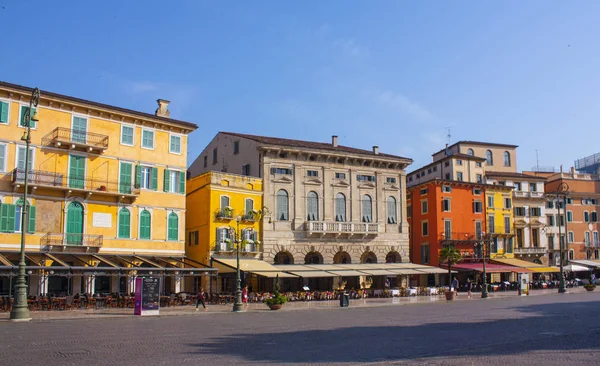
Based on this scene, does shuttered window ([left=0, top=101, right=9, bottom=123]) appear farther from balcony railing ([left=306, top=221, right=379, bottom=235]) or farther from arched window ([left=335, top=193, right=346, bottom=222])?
arched window ([left=335, top=193, right=346, bottom=222])

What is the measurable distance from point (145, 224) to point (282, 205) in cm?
1239

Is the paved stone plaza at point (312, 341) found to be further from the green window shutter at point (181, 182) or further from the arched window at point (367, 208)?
the arched window at point (367, 208)

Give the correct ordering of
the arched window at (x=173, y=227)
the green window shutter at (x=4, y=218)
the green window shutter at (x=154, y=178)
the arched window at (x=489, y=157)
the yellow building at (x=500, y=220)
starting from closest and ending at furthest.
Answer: the green window shutter at (x=4, y=218) → the green window shutter at (x=154, y=178) → the arched window at (x=173, y=227) → the yellow building at (x=500, y=220) → the arched window at (x=489, y=157)

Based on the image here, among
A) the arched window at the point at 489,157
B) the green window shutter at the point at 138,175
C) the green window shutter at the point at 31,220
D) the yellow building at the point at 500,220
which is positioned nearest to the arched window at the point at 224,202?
the green window shutter at the point at 138,175

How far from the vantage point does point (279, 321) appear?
25.8m

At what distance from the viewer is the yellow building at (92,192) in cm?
3447

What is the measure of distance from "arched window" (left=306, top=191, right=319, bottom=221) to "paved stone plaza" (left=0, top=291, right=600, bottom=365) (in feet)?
75.0

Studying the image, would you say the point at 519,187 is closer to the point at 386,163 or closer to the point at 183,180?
the point at 386,163

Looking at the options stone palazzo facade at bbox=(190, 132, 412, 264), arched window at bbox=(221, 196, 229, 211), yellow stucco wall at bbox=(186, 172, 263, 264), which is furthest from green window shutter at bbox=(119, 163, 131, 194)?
stone palazzo facade at bbox=(190, 132, 412, 264)

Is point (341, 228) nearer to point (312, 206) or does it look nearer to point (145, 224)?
point (312, 206)

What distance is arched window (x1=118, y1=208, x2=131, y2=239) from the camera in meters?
38.5

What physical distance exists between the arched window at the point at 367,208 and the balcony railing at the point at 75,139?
2317 centimetres

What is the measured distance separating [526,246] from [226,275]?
123ft

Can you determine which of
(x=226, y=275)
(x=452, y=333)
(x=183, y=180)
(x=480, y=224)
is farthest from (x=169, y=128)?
(x=480, y=224)
